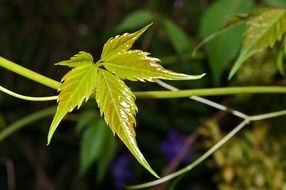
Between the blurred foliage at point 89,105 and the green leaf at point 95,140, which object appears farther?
the blurred foliage at point 89,105

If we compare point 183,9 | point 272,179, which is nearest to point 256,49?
point 272,179

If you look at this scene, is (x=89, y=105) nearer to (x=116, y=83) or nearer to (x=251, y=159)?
(x=251, y=159)

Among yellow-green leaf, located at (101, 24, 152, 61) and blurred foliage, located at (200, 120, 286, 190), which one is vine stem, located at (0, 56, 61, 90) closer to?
yellow-green leaf, located at (101, 24, 152, 61)

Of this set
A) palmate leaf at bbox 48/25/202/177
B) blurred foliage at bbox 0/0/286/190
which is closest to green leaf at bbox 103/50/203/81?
palmate leaf at bbox 48/25/202/177

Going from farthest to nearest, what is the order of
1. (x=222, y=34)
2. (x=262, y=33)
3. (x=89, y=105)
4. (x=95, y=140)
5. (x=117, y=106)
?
(x=89, y=105)
(x=95, y=140)
(x=222, y=34)
(x=262, y=33)
(x=117, y=106)

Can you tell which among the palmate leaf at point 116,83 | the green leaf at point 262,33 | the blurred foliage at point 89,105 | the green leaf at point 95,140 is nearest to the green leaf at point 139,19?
the blurred foliage at point 89,105

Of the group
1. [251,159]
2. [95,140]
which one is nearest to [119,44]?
[95,140]

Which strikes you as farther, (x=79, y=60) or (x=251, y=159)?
(x=251, y=159)

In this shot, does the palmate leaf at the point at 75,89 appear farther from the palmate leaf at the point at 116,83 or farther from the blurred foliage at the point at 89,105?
the blurred foliage at the point at 89,105
